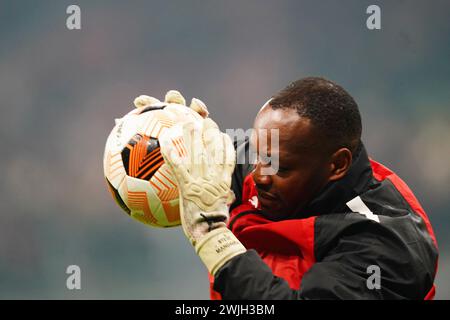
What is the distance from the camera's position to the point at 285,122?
7.46 ft

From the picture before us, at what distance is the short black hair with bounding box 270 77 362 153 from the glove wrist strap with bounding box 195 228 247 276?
1.75ft

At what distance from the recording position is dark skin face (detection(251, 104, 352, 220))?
226 cm

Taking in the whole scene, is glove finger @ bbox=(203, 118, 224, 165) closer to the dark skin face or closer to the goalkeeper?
the goalkeeper

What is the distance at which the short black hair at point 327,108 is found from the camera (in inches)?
89.4

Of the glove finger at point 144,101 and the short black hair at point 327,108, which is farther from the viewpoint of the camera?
the glove finger at point 144,101

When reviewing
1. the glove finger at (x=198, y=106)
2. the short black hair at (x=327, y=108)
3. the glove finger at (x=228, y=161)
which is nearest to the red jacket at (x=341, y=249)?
the short black hair at (x=327, y=108)

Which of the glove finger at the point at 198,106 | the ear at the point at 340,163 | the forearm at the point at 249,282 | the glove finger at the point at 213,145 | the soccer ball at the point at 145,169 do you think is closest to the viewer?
the forearm at the point at 249,282

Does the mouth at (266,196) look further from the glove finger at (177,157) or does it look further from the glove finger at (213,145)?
the glove finger at (177,157)

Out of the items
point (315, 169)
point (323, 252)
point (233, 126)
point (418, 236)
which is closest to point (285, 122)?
point (315, 169)

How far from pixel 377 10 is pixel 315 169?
317 centimetres

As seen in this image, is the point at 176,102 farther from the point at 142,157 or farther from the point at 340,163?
the point at 340,163

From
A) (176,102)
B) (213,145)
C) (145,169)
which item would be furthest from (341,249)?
(176,102)

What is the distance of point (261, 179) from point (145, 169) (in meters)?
0.51

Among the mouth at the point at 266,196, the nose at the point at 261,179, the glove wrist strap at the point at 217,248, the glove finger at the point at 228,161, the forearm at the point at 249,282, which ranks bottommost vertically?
the forearm at the point at 249,282
